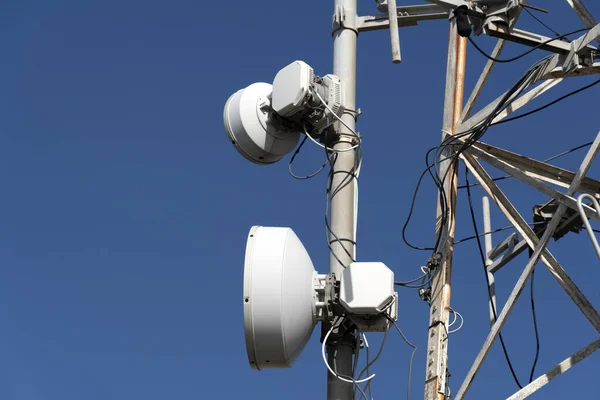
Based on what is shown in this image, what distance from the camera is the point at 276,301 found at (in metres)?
8.16

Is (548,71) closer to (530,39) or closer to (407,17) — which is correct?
(530,39)

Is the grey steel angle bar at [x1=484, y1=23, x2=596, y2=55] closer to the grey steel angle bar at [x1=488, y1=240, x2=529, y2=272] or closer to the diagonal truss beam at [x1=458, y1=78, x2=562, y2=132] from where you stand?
the diagonal truss beam at [x1=458, y1=78, x2=562, y2=132]

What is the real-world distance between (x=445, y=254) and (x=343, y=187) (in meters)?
1.17

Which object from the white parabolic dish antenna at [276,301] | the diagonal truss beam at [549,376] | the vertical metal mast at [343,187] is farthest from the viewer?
the vertical metal mast at [343,187]

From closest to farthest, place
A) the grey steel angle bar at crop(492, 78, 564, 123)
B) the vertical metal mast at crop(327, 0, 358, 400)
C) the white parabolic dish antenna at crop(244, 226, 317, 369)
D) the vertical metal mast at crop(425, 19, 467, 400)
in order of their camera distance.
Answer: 1. the white parabolic dish antenna at crop(244, 226, 317, 369)
2. the vertical metal mast at crop(327, 0, 358, 400)
3. the vertical metal mast at crop(425, 19, 467, 400)
4. the grey steel angle bar at crop(492, 78, 564, 123)

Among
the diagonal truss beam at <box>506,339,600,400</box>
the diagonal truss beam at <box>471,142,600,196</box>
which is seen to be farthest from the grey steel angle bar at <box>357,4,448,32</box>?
the diagonal truss beam at <box>506,339,600,400</box>

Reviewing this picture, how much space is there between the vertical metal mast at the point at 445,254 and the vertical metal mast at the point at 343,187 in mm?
863

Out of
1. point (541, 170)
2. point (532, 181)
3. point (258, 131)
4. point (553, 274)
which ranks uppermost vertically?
point (258, 131)

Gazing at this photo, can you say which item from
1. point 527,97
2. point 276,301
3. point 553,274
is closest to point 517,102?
point 527,97

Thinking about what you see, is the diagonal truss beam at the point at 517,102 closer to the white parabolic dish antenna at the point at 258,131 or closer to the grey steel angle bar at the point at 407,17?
the grey steel angle bar at the point at 407,17

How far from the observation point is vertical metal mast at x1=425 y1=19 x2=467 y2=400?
355 inches

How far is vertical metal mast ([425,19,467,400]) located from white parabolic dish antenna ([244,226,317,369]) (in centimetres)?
124

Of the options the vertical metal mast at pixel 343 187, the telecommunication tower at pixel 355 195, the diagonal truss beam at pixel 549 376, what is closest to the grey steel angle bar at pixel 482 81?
the telecommunication tower at pixel 355 195

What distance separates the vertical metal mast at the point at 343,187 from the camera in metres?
8.52
